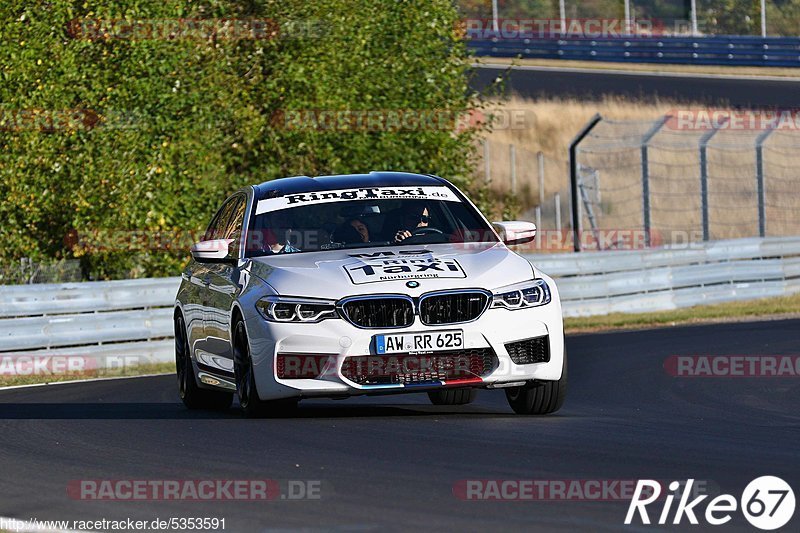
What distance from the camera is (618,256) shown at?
23.1 meters

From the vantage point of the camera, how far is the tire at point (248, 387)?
998 cm

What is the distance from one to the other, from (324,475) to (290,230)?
3.44m

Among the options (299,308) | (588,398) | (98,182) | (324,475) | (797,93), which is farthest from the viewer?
(797,93)

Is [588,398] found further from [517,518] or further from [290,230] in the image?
[517,518]

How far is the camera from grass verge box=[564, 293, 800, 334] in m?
22.1

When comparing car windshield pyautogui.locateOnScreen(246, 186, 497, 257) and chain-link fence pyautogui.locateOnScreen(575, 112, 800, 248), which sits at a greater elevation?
car windshield pyautogui.locateOnScreen(246, 186, 497, 257)

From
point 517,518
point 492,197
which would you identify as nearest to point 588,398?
point 517,518
